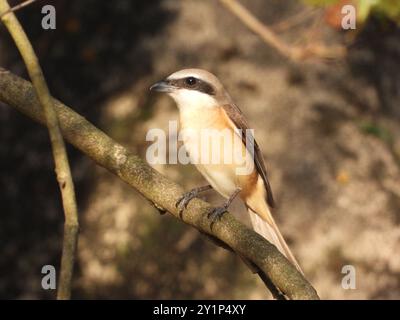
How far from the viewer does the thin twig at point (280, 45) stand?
22.6 feet

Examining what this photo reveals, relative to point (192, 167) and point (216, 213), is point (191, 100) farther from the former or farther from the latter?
point (192, 167)

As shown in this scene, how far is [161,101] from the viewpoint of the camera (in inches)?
316

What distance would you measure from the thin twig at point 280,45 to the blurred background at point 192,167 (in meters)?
0.16

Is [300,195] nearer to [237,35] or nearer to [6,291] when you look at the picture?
[237,35]

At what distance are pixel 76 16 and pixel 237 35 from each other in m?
1.96

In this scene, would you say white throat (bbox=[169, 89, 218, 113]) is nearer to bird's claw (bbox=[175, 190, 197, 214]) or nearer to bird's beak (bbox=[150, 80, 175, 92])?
bird's beak (bbox=[150, 80, 175, 92])

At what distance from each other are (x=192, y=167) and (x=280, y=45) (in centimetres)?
147

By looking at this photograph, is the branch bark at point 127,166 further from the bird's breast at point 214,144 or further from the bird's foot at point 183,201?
the bird's breast at point 214,144

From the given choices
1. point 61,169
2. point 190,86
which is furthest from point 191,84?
Answer: point 61,169

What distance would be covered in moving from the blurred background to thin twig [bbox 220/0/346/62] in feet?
0.51

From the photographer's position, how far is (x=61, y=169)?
11.3 ft

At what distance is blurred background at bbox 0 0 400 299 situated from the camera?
6883 millimetres

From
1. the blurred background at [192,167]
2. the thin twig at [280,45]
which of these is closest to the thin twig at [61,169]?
the blurred background at [192,167]
